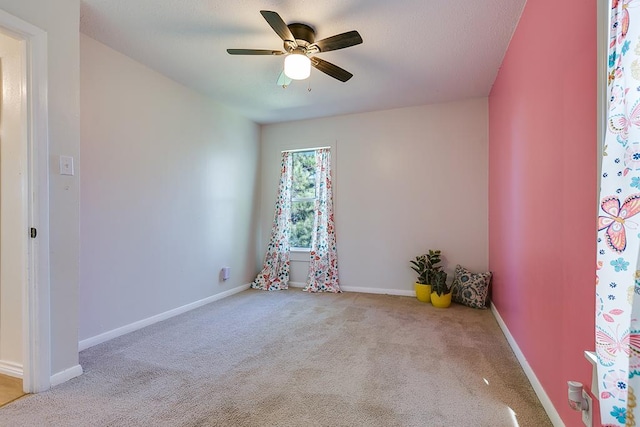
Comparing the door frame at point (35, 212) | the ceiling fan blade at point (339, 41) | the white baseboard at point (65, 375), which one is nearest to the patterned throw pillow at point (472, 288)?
the ceiling fan blade at point (339, 41)

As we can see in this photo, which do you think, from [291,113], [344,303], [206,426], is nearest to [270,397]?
[206,426]

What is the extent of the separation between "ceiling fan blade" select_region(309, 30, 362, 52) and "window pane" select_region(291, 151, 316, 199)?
100 inches

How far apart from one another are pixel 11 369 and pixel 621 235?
3079 millimetres

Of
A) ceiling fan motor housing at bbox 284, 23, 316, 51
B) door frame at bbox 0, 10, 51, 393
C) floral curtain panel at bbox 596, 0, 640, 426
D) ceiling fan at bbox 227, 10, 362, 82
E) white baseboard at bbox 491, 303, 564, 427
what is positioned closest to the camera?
floral curtain panel at bbox 596, 0, 640, 426

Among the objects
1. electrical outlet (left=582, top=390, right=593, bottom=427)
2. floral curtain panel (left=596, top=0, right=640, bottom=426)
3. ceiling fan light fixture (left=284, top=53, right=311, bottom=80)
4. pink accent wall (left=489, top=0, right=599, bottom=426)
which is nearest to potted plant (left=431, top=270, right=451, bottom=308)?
pink accent wall (left=489, top=0, right=599, bottom=426)

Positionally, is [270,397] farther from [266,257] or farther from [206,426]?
[266,257]

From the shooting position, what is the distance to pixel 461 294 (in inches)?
143

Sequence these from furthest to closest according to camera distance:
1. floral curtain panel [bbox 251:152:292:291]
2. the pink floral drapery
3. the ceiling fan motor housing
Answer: floral curtain panel [bbox 251:152:292:291], the pink floral drapery, the ceiling fan motor housing

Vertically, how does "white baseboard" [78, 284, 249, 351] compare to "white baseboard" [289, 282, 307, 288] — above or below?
above

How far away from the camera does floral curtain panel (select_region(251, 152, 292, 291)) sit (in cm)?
462

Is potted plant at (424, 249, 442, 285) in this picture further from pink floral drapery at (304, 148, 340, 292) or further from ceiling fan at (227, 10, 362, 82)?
ceiling fan at (227, 10, 362, 82)

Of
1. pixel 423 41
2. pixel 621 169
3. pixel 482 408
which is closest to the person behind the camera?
pixel 621 169

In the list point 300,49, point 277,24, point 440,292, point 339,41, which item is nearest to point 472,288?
point 440,292

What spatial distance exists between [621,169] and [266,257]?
14.1 ft
